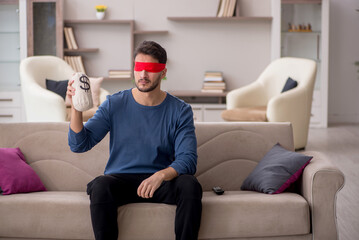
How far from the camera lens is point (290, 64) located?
19.0 feet

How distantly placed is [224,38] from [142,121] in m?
4.80

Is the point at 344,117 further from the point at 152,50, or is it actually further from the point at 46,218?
the point at 46,218

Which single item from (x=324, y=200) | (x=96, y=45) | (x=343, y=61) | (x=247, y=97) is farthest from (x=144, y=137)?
(x=343, y=61)

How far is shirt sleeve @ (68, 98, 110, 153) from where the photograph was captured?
7.83 feet

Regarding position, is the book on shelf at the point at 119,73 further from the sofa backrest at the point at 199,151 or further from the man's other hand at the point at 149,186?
the man's other hand at the point at 149,186

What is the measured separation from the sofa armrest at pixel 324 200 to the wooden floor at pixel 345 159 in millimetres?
609

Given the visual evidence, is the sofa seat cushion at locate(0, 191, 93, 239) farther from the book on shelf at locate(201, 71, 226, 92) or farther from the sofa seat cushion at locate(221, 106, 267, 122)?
the book on shelf at locate(201, 71, 226, 92)

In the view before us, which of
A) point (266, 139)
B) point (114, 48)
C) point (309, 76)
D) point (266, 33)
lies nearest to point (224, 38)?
point (266, 33)

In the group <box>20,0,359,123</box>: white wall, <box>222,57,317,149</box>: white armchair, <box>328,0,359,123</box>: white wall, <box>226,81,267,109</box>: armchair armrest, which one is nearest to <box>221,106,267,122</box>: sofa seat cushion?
<box>222,57,317,149</box>: white armchair

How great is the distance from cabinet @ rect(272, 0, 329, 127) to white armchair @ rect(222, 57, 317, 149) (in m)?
1.08

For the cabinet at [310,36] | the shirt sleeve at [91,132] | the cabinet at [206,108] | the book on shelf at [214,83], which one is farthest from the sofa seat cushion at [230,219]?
the cabinet at [310,36]

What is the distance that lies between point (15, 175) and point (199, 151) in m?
0.93

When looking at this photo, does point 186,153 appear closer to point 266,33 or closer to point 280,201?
point 280,201

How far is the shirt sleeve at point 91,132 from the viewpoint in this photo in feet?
7.83
